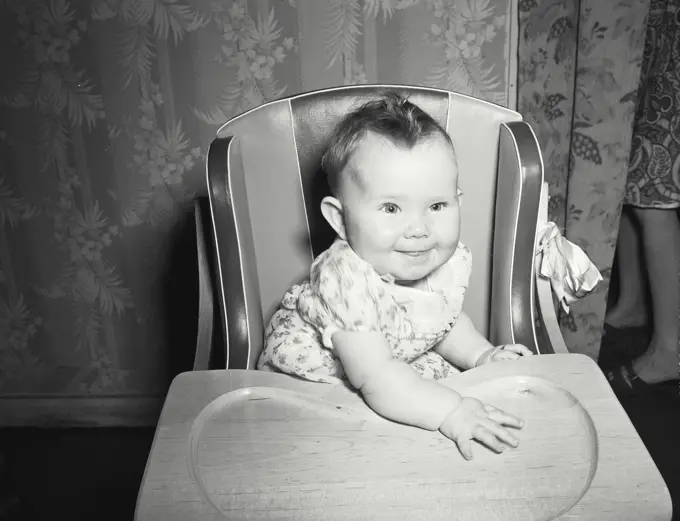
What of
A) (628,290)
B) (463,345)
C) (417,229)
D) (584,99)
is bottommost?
(628,290)

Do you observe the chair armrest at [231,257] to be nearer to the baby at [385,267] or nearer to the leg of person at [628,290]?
the baby at [385,267]

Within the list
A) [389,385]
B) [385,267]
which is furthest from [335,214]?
[389,385]

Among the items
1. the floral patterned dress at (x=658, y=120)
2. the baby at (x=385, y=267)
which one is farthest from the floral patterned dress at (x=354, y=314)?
the floral patterned dress at (x=658, y=120)

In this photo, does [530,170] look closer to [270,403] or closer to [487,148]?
[487,148]

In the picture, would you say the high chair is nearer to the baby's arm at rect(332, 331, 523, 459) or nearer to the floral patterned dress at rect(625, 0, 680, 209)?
the baby's arm at rect(332, 331, 523, 459)

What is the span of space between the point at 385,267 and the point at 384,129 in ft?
0.66

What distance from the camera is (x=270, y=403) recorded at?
3.03ft

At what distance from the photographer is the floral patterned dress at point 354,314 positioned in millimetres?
1000

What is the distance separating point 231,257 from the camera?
111 centimetres

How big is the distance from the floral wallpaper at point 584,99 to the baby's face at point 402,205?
67 centimetres

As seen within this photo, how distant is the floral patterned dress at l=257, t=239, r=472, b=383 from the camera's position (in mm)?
1000

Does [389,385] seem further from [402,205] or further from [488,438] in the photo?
[402,205]

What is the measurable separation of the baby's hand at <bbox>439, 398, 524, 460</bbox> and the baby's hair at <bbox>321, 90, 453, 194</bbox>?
0.37m

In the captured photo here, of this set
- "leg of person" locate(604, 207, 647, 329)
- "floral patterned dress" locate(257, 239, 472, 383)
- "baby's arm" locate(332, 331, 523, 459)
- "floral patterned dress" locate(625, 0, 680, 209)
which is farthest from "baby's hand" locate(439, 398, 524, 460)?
"leg of person" locate(604, 207, 647, 329)
